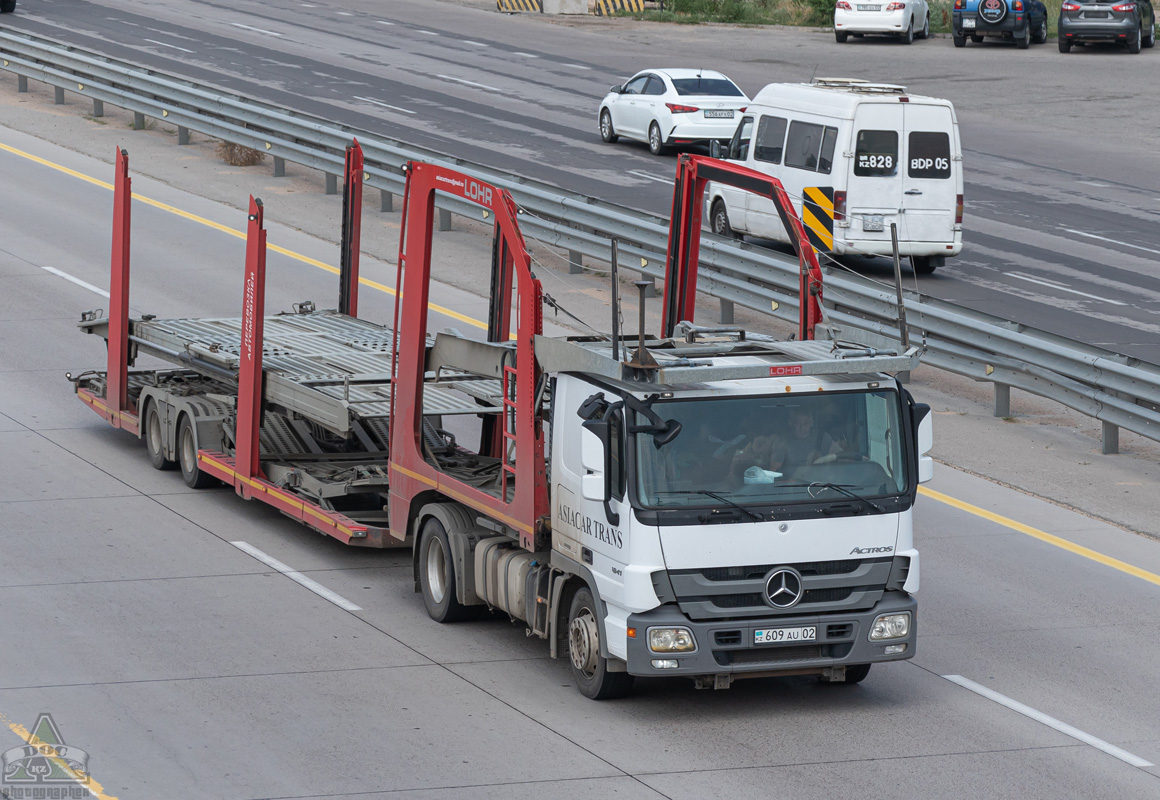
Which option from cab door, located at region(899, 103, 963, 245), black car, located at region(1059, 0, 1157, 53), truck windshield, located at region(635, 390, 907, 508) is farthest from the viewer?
black car, located at region(1059, 0, 1157, 53)

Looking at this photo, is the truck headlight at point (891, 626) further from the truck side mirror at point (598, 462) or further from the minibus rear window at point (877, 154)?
the minibus rear window at point (877, 154)

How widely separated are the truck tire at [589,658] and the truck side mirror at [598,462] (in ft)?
2.38

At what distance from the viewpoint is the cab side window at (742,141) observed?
79.7 ft

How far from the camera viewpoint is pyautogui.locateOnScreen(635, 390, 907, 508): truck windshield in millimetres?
9219

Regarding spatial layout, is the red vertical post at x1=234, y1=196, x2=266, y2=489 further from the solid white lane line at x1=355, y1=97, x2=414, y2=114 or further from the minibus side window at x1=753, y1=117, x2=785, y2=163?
Result: the solid white lane line at x1=355, y1=97, x2=414, y2=114

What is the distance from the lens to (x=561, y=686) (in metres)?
10.1

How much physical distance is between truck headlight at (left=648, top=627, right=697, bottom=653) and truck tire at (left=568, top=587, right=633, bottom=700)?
0.44m

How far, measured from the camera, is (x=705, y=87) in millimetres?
31609

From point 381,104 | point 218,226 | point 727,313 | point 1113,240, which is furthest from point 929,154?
point 381,104

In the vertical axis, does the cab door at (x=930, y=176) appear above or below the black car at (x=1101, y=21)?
below

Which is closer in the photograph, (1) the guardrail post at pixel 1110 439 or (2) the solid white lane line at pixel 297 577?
(2) the solid white lane line at pixel 297 577

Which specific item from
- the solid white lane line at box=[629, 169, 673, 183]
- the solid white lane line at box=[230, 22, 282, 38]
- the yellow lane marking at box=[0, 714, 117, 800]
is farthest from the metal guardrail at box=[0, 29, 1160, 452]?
the solid white lane line at box=[230, 22, 282, 38]

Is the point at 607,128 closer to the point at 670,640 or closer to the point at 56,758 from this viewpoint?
the point at 670,640

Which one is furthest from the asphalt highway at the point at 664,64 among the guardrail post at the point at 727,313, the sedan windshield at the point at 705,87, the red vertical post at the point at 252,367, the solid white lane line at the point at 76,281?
the red vertical post at the point at 252,367
